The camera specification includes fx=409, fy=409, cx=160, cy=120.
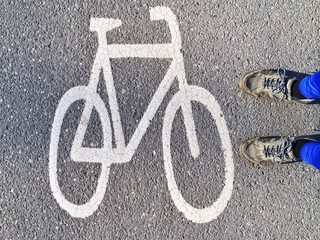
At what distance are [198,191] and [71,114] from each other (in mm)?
1341

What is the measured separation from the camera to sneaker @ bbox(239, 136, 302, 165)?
3619 mm

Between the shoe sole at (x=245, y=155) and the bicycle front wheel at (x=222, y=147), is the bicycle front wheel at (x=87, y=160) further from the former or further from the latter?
the shoe sole at (x=245, y=155)

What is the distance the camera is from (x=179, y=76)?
3766 millimetres

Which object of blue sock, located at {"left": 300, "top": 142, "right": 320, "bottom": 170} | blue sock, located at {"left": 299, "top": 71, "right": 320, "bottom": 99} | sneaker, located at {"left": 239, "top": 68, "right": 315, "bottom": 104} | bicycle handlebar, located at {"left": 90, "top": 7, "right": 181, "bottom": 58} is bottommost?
blue sock, located at {"left": 300, "top": 142, "right": 320, "bottom": 170}

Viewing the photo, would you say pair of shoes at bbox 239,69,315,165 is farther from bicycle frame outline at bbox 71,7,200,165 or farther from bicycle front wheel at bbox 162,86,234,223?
bicycle frame outline at bbox 71,7,200,165

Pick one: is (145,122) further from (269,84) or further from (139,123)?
(269,84)

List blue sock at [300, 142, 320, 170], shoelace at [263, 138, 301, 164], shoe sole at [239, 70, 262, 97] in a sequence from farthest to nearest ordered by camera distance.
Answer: shoe sole at [239, 70, 262, 97], shoelace at [263, 138, 301, 164], blue sock at [300, 142, 320, 170]

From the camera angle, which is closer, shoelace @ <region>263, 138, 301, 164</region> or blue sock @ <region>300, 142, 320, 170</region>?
blue sock @ <region>300, 142, 320, 170</region>

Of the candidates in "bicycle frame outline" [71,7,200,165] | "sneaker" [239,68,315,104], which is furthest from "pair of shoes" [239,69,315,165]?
"bicycle frame outline" [71,7,200,165]

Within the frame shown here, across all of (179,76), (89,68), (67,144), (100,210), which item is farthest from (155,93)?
(100,210)

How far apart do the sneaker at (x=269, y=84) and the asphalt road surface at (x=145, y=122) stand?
0.30 ft

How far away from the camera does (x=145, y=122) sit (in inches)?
146

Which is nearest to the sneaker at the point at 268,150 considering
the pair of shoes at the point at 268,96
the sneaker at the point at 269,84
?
the pair of shoes at the point at 268,96

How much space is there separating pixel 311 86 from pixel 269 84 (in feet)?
1.48
